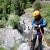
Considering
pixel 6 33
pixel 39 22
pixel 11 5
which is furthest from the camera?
pixel 11 5

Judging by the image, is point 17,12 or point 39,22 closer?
point 39,22

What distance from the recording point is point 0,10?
58.1 feet

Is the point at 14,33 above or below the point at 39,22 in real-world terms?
below

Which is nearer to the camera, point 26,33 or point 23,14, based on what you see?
point 26,33

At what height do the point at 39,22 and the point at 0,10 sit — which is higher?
the point at 39,22

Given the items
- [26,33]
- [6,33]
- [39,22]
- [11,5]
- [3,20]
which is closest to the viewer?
[39,22]

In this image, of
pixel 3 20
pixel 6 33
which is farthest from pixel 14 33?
pixel 3 20

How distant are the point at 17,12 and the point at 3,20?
114cm

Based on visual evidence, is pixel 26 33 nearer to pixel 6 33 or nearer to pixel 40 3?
pixel 6 33

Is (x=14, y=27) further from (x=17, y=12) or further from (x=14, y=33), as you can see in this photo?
(x=17, y=12)

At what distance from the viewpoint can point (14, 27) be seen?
14.7 metres

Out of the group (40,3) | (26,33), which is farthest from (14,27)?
(40,3)

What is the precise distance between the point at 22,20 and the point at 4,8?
310 centimetres

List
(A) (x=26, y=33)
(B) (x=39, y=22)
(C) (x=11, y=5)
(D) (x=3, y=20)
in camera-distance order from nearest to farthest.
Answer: (B) (x=39, y=22), (A) (x=26, y=33), (D) (x=3, y=20), (C) (x=11, y=5)
